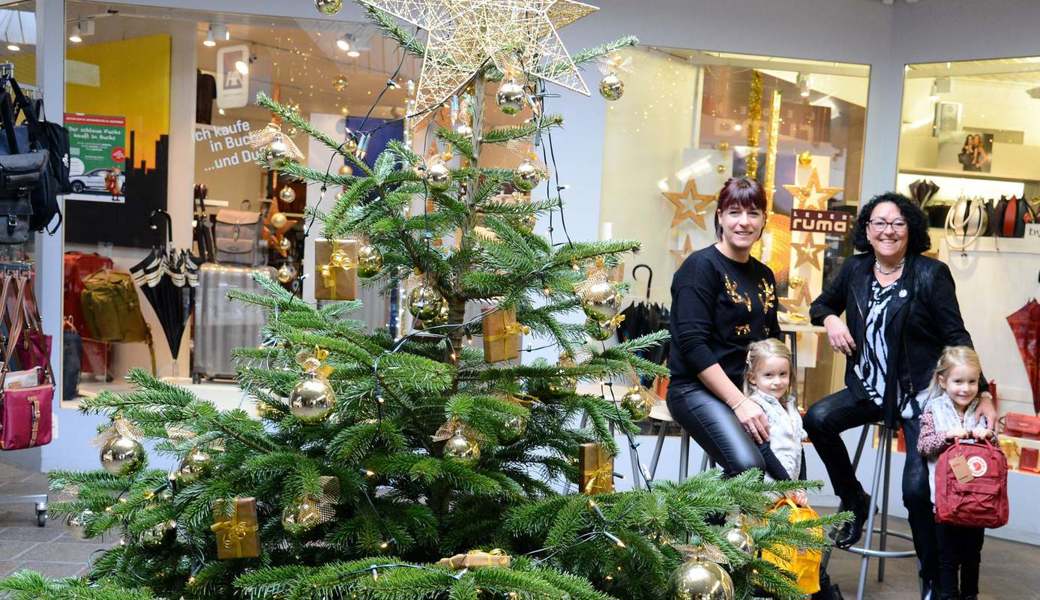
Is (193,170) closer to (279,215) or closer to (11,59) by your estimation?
(279,215)

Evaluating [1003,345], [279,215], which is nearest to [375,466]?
[279,215]

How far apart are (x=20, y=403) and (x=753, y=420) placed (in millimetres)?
3388

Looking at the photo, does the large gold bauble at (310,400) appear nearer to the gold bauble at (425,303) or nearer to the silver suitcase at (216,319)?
the gold bauble at (425,303)

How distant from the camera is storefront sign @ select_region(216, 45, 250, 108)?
6.06 m

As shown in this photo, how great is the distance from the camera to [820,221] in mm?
6336

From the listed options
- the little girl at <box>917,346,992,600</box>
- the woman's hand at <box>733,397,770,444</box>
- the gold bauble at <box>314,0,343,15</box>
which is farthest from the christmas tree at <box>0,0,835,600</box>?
the little girl at <box>917,346,992,600</box>

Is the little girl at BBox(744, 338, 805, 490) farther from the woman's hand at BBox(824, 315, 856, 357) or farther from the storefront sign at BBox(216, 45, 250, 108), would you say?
the storefront sign at BBox(216, 45, 250, 108)

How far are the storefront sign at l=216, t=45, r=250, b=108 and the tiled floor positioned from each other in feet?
8.42

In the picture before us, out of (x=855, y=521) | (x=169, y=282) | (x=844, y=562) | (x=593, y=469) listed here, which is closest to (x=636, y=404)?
(x=593, y=469)

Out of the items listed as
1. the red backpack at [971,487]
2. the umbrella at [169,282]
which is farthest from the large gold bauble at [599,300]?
the umbrella at [169,282]

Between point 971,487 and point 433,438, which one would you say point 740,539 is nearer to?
point 433,438

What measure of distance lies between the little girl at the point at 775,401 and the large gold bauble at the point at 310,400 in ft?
6.79

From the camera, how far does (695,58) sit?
243 inches

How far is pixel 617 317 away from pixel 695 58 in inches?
166
